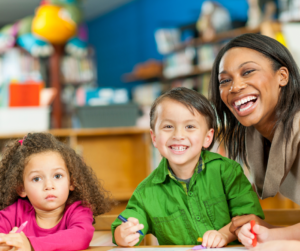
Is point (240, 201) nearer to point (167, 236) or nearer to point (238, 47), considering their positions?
point (167, 236)

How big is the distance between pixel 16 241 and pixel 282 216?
29.4 inches

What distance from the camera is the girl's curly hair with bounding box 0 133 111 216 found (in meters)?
0.99

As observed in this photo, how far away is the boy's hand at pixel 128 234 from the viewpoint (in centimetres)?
87

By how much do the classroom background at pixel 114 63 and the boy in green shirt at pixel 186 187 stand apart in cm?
67

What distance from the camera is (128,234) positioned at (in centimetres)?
87

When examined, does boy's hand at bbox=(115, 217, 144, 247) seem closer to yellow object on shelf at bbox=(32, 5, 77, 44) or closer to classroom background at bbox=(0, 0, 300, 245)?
classroom background at bbox=(0, 0, 300, 245)

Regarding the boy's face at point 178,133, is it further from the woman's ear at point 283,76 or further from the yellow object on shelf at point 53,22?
the yellow object on shelf at point 53,22

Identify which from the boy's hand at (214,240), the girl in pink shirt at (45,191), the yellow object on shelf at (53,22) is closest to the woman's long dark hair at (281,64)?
the boy's hand at (214,240)

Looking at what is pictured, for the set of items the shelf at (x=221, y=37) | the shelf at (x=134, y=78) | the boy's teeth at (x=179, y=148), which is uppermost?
the shelf at (x=221, y=37)

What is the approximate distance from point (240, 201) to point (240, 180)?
6 cm

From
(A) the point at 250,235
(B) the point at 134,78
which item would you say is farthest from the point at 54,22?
(A) the point at 250,235

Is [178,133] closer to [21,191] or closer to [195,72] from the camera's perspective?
[21,191]

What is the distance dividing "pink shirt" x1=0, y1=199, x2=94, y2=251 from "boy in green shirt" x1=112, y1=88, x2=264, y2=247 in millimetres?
86

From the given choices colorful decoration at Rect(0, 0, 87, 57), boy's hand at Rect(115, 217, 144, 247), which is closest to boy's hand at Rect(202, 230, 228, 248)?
boy's hand at Rect(115, 217, 144, 247)
